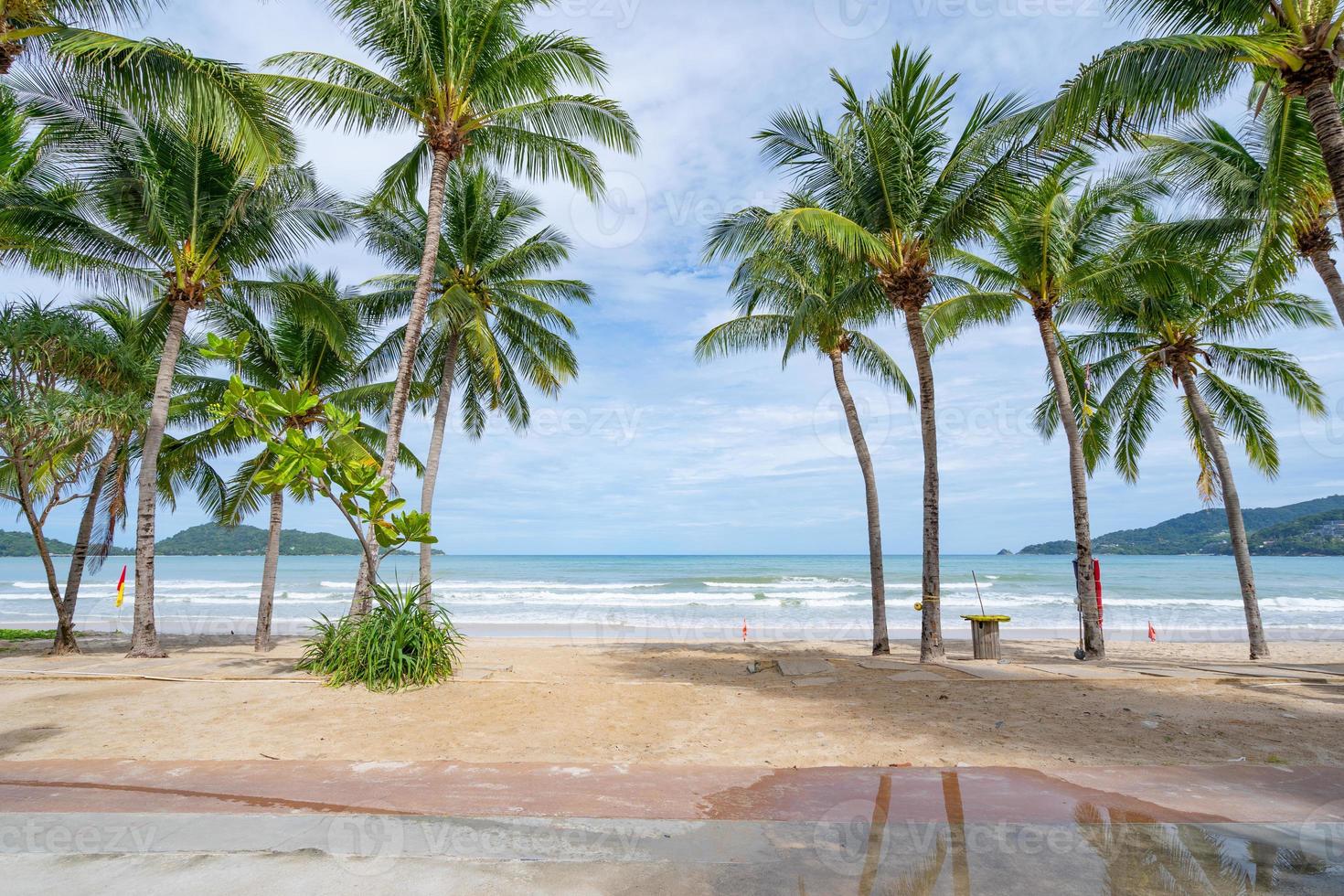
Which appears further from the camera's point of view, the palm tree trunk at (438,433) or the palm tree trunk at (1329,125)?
the palm tree trunk at (438,433)

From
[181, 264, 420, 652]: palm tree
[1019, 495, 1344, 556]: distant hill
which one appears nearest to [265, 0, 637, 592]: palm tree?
[181, 264, 420, 652]: palm tree

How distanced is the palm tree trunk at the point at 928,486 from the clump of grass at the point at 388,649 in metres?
7.20

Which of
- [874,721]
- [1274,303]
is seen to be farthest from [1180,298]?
[874,721]

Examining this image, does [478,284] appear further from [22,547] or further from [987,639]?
[22,547]

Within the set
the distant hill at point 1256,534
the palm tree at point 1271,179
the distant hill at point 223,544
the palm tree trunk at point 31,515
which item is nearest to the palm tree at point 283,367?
the palm tree trunk at point 31,515

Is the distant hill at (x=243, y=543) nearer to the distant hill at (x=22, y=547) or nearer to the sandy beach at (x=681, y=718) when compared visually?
the distant hill at (x=22, y=547)

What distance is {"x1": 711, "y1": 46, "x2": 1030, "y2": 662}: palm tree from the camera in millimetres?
10070

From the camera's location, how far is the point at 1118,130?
7895mm

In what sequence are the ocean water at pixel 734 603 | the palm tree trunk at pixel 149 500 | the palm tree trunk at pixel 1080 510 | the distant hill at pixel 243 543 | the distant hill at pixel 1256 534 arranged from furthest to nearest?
the distant hill at pixel 243 543 → the distant hill at pixel 1256 534 → the ocean water at pixel 734 603 → the palm tree trunk at pixel 1080 510 → the palm tree trunk at pixel 149 500

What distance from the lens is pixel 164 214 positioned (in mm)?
10734

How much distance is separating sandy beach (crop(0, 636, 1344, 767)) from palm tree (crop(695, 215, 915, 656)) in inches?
148

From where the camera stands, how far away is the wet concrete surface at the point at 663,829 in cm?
300

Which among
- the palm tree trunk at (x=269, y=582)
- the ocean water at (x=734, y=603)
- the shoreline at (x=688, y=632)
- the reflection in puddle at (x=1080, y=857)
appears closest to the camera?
the reflection in puddle at (x=1080, y=857)

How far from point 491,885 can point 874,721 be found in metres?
4.54
